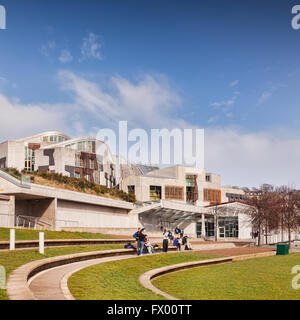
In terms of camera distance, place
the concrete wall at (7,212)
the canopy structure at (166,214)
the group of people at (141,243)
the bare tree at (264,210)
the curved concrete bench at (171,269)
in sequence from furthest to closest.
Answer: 1. the canopy structure at (166,214)
2. the bare tree at (264,210)
3. the concrete wall at (7,212)
4. the group of people at (141,243)
5. the curved concrete bench at (171,269)

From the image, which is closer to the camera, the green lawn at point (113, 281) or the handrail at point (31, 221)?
the green lawn at point (113, 281)

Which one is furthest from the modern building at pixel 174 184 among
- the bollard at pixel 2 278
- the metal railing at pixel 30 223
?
the bollard at pixel 2 278

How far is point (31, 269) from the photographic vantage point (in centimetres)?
1211

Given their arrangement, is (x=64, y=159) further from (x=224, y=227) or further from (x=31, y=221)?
(x=31, y=221)

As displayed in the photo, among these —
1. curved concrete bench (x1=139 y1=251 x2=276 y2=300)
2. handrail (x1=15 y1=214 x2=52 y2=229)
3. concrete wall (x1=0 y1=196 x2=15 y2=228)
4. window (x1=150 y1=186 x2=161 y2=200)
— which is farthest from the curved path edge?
window (x1=150 y1=186 x2=161 y2=200)

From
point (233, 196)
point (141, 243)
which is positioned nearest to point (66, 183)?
point (141, 243)

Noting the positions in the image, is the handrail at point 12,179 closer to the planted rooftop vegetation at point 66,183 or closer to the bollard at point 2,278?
the planted rooftop vegetation at point 66,183

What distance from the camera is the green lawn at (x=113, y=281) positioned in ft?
33.7

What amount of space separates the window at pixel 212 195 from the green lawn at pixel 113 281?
174 ft

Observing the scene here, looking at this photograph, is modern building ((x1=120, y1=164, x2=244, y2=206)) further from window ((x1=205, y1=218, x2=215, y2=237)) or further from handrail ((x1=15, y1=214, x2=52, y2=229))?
handrail ((x1=15, y1=214, x2=52, y2=229))

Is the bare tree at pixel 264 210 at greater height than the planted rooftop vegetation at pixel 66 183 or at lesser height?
lesser

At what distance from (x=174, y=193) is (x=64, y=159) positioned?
18907mm

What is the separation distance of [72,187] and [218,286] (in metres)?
31.9
